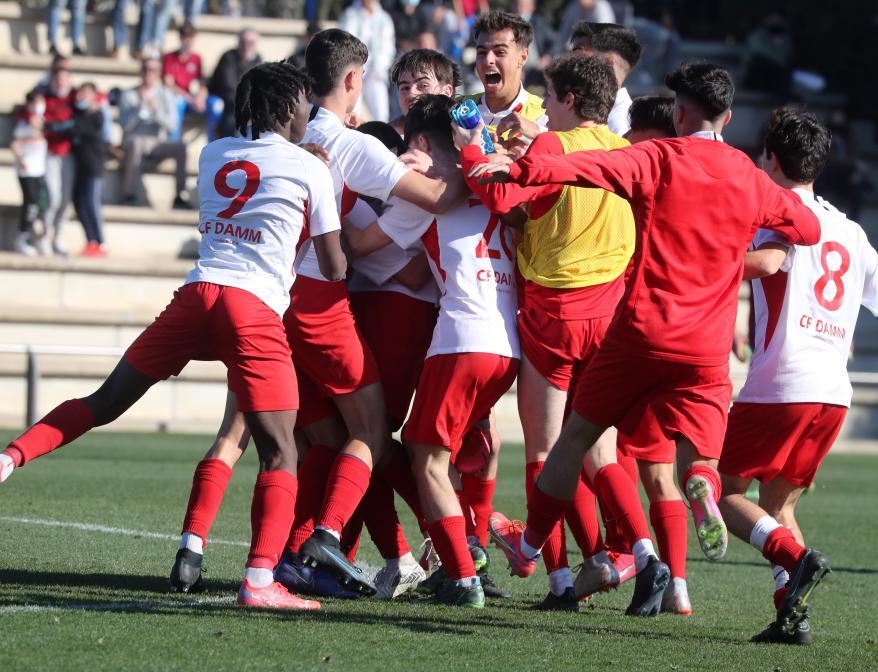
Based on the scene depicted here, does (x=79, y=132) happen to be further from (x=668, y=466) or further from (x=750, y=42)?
(x=668, y=466)

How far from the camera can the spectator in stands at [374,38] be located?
19438mm

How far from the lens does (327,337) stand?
A: 6.32m

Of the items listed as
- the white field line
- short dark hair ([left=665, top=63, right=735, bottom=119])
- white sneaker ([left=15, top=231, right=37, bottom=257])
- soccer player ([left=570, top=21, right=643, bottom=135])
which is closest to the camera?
short dark hair ([left=665, top=63, right=735, bottom=119])

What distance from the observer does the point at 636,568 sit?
6.30 metres

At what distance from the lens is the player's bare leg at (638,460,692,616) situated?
20.5ft

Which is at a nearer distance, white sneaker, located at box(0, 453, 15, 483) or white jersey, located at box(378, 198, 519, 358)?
white sneaker, located at box(0, 453, 15, 483)

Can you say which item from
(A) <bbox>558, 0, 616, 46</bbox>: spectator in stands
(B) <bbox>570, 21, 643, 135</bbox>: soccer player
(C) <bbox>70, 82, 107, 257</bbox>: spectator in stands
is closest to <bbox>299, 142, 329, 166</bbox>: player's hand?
(B) <bbox>570, 21, 643, 135</bbox>: soccer player

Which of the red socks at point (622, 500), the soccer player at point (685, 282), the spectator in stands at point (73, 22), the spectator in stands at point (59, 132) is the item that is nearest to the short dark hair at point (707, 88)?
the soccer player at point (685, 282)

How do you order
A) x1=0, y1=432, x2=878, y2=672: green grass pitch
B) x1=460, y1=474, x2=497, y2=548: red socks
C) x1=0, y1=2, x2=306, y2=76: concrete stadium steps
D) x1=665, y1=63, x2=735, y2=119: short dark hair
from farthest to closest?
x1=0, y1=2, x2=306, y2=76: concrete stadium steps, x1=460, y1=474, x2=497, y2=548: red socks, x1=665, y1=63, x2=735, y2=119: short dark hair, x1=0, y1=432, x2=878, y2=672: green grass pitch

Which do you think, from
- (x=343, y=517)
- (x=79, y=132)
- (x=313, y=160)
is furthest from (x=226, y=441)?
(x=79, y=132)

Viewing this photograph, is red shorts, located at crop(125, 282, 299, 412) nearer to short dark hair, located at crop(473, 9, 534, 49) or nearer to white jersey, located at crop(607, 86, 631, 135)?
short dark hair, located at crop(473, 9, 534, 49)

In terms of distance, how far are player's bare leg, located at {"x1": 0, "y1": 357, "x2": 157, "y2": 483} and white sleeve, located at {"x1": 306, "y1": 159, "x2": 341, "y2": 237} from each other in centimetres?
91

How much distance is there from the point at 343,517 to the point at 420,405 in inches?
22.1

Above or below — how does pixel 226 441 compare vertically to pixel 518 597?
above
